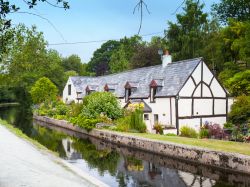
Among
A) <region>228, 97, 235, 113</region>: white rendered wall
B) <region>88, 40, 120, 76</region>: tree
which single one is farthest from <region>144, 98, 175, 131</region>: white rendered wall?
<region>88, 40, 120, 76</region>: tree

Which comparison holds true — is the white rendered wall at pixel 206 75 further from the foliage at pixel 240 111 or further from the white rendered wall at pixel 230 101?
the white rendered wall at pixel 230 101

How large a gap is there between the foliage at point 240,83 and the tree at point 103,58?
83.6 m

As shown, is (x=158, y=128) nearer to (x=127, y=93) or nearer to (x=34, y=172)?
(x=127, y=93)

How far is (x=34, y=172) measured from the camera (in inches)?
488

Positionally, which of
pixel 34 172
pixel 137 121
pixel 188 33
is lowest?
pixel 34 172

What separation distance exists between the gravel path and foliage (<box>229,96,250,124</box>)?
2014cm

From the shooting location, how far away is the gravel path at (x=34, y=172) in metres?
10.9

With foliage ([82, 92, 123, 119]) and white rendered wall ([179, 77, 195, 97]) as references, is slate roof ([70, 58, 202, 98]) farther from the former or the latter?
foliage ([82, 92, 123, 119])

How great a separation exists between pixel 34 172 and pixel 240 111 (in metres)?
23.9

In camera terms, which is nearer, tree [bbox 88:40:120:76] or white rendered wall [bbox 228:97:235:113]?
white rendered wall [bbox 228:97:235:113]

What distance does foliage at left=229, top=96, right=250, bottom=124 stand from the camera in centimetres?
3120

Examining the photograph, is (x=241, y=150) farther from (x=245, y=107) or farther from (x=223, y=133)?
(x=245, y=107)

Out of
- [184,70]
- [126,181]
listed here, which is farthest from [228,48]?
[126,181]

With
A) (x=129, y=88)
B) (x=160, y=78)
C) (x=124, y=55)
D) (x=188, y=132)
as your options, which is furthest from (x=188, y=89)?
(x=124, y=55)
